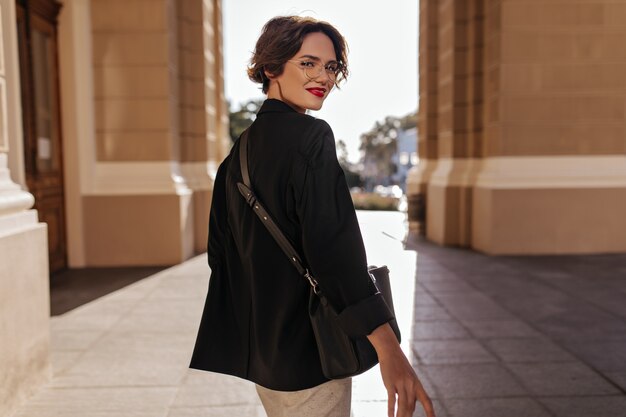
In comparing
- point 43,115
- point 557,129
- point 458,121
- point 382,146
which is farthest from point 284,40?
point 382,146

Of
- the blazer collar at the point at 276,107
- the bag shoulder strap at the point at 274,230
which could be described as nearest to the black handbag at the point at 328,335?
the bag shoulder strap at the point at 274,230

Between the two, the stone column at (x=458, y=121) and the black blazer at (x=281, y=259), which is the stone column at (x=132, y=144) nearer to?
the stone column at (x=458, y=121)

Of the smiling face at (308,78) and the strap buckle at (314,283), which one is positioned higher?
the smiling face at (308,78)

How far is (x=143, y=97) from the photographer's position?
26.6 feet

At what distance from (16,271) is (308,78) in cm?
249

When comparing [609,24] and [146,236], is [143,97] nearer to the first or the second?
[146,236]

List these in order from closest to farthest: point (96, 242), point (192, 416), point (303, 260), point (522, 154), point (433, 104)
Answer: point (303, 260) → point (192, 416) → point (96, 242) → point (522, 154) → point (433, 104)

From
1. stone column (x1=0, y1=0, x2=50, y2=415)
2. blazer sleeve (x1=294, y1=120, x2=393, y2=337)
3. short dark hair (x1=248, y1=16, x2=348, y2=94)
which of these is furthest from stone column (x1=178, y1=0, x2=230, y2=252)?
blazer sleeve (x1=294, y1=120, x2=393, y2=337)

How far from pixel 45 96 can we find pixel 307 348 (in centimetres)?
715

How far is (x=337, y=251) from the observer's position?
50.6 inches

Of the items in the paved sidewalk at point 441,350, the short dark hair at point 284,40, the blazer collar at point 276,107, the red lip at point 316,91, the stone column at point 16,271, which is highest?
the short dark hair at point 284,40

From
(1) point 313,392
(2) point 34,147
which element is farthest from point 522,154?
(1) point 313,392

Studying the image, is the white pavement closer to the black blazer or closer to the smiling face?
the black blazer

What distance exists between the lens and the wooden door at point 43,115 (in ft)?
22.4
